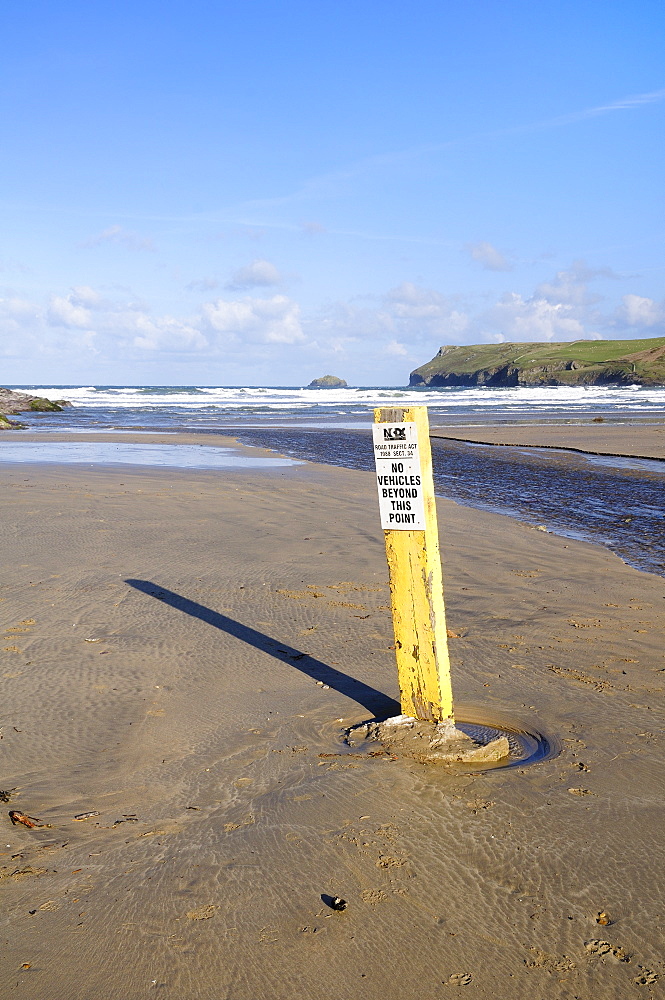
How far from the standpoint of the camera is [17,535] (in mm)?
8836

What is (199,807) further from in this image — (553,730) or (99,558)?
(99,558)

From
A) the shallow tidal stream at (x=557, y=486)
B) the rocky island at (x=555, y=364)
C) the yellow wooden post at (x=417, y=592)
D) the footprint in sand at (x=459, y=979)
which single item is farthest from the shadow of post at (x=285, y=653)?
the rocky island at (x=555, y=364)

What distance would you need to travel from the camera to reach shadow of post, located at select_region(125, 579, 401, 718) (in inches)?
181

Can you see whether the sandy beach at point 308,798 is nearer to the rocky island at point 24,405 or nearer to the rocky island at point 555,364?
the rocky island at point 24,405

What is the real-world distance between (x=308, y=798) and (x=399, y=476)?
5.33 ft

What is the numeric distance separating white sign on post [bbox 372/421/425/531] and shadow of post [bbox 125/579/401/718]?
1.21 m

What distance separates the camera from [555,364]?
13338 centimetres

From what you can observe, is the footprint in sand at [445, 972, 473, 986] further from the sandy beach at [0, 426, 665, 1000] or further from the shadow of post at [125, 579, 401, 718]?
the shadow of post at [125, 579, 401, 718]

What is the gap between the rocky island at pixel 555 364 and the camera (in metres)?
112

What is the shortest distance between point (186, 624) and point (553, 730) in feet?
9.64

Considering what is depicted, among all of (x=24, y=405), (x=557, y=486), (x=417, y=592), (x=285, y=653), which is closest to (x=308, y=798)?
(x=417, y=592)

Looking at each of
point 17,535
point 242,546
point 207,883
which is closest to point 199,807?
point 207,883

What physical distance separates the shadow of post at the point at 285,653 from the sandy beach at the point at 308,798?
0.02m

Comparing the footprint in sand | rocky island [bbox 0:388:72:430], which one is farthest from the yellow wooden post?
rocky island [bbox 0:388:72:430]
